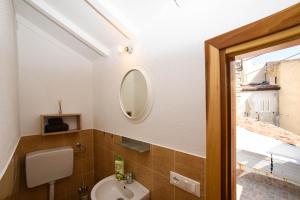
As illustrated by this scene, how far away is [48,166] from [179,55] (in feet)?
5.54

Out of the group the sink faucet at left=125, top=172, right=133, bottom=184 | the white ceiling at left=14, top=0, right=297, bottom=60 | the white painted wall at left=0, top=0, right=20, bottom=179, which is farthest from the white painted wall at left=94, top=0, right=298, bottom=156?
the white painted wall at left=0, top=0, right=20, bottom=179

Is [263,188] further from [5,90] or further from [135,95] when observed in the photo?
[5,90]

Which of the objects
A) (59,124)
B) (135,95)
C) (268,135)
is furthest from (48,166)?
(268,135)

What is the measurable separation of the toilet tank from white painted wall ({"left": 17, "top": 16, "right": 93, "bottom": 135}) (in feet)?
1.00

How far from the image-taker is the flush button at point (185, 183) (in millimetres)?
937

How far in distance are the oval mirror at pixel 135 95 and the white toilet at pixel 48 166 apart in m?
0.88

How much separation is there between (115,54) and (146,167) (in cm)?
118

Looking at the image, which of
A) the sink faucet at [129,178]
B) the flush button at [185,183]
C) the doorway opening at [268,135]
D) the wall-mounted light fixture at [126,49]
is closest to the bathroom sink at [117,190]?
the sink faucet at [129,178]

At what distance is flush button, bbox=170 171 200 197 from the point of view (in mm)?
937

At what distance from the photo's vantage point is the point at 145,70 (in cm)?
130

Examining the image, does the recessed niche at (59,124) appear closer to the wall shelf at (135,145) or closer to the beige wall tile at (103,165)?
the beige wall tile at (103,165)

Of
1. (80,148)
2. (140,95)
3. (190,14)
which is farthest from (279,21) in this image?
(80,148)

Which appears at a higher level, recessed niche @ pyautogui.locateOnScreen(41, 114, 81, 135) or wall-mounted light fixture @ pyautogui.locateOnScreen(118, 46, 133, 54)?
wall-mounted light fixture @ pyautogui.locateOnScreen(118, 46, 133, 54)

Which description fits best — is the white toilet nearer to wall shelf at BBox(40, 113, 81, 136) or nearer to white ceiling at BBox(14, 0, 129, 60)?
wall shelf at BBox(40, 113, 81, 136)
